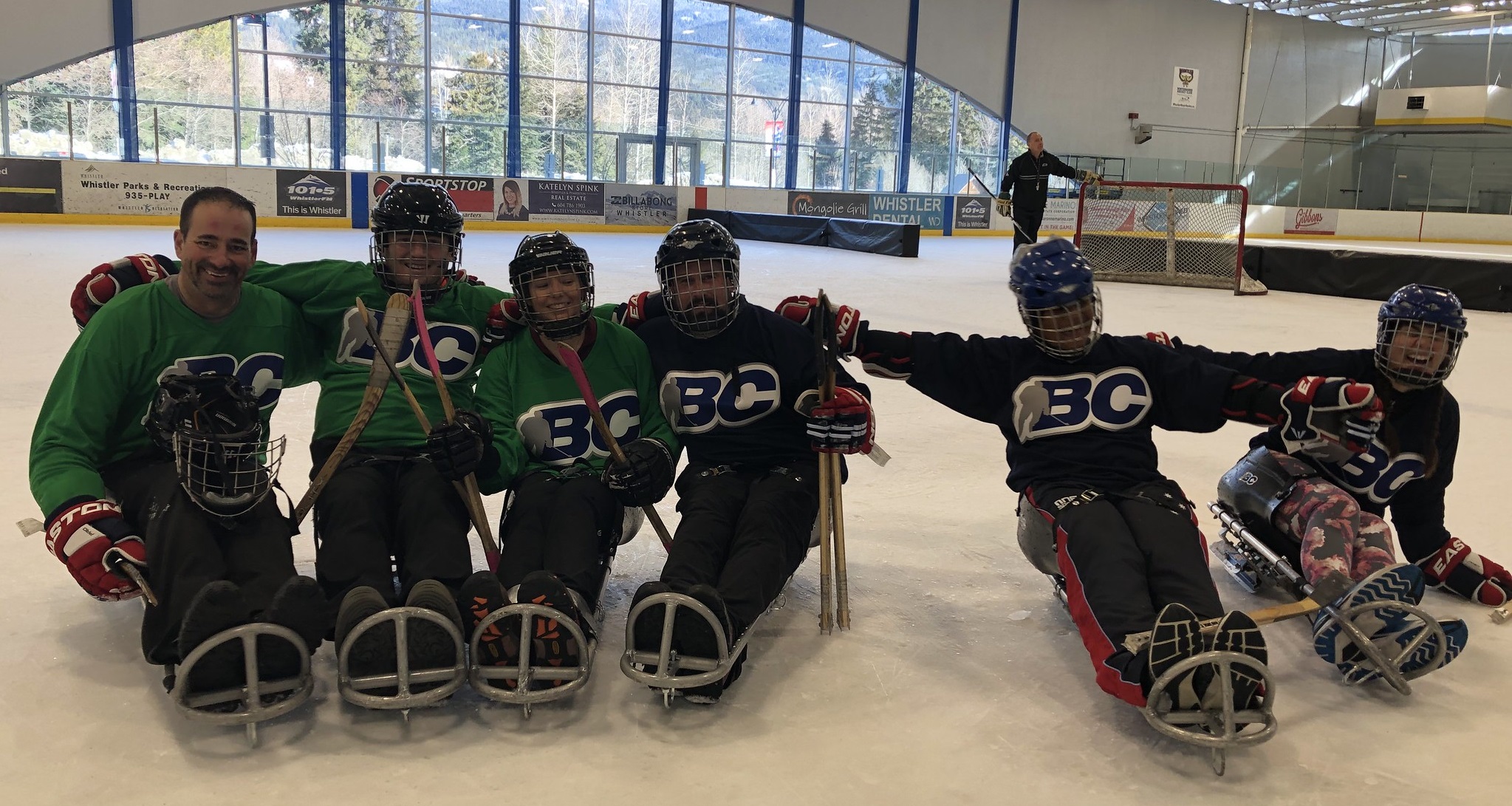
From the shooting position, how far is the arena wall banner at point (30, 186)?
1509cm

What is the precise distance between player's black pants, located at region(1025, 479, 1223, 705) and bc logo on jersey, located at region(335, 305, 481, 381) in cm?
137

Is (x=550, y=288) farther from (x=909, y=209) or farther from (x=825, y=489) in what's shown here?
(x=909, y=209)

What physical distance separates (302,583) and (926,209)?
21253 mm

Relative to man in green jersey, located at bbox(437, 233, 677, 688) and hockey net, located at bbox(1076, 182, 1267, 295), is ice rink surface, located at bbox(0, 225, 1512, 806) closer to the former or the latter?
man in green jersey, located at bbox(437, 233, 677, 688)

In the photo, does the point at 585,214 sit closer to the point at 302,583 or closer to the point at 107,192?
the point at 107,192

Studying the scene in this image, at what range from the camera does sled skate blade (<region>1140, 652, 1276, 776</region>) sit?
180cm

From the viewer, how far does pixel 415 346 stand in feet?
8.57

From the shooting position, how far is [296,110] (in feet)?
65.1

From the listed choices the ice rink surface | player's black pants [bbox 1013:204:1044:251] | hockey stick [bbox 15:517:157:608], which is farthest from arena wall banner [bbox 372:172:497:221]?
hockey stick [bbox 15:517:157:608]

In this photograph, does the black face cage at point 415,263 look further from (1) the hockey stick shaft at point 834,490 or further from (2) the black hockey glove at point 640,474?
(1) the hockey stick shaft at point 834,490

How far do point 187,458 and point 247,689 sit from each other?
0.42m

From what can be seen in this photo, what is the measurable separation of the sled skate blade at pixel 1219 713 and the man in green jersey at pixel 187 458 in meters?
1.41

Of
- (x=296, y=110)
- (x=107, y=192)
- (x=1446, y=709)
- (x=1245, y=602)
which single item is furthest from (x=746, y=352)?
(x=296, y=110)

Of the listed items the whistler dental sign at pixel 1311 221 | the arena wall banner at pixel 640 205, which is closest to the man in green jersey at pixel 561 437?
the arena wall banner at pixel 640 205
